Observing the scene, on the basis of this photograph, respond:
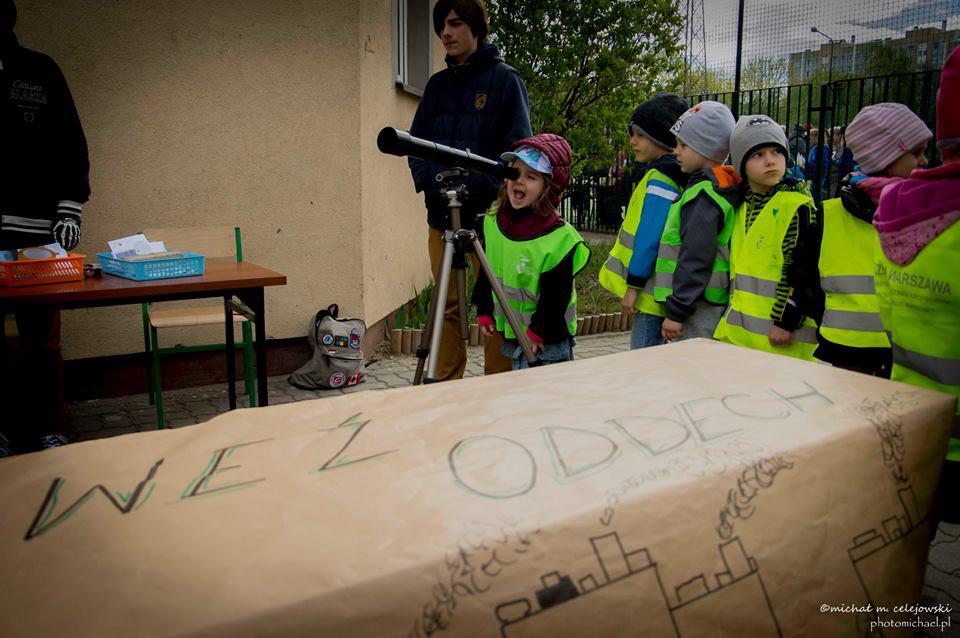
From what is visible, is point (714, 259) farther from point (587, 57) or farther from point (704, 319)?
point (587, 57)

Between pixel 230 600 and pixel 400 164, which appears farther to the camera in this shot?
pixel 400 164

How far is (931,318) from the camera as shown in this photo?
66.3 inches

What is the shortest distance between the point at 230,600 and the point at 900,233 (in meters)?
1.76

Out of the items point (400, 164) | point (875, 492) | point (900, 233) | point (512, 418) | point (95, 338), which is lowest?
point (95, 338)

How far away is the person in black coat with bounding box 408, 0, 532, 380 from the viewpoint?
3836mm

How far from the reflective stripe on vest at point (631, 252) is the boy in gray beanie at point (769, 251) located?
43 centimetres


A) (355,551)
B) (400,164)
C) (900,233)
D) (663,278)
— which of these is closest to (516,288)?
(663,278)

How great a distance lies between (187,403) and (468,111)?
101 inches

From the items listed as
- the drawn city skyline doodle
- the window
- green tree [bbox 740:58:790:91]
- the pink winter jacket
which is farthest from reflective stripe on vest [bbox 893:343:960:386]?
green tree [bbox 740:58:790:91]

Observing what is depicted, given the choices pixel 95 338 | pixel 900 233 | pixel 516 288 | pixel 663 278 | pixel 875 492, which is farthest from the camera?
pixel 95 338

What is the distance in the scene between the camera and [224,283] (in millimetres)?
3246

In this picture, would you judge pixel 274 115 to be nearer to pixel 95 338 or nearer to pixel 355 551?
pixel 95 338

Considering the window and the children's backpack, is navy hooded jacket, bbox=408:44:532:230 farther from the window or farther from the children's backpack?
the window

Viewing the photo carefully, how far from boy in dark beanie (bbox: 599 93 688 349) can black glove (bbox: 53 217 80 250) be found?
2636mm
